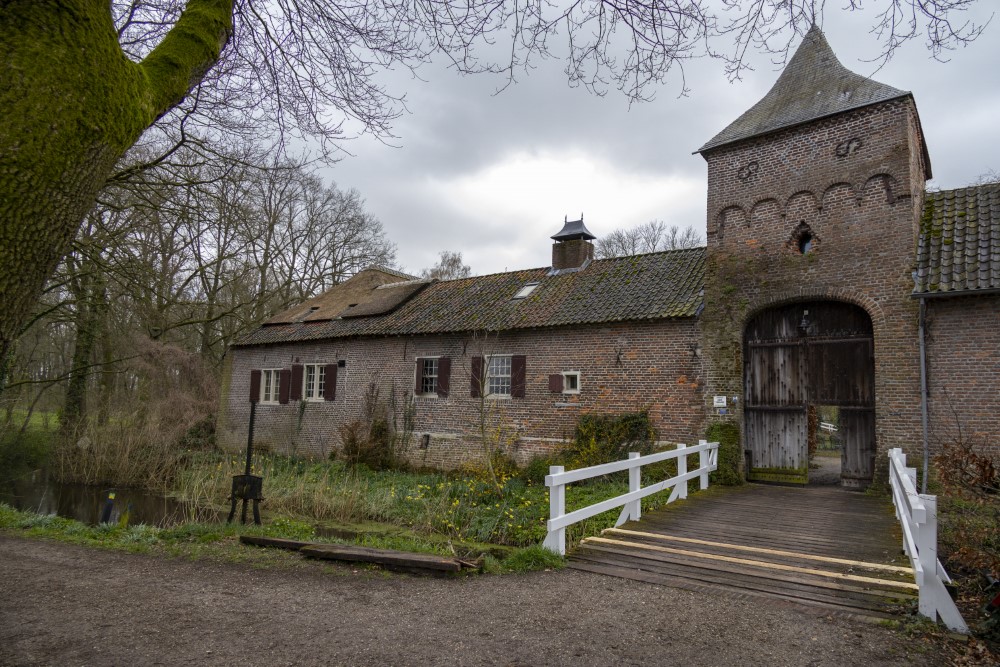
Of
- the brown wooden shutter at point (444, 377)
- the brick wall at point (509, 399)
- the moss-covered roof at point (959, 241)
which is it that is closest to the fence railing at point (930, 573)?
the moss-covered roof at point (959, 241)

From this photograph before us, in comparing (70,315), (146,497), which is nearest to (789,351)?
(70,315)

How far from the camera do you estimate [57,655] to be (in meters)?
4.00

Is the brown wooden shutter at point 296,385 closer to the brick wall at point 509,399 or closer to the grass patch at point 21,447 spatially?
the brick wall at point 509,399

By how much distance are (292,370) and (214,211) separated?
1206cm

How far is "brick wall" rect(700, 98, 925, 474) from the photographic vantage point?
11023mm

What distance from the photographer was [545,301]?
54.1 ft

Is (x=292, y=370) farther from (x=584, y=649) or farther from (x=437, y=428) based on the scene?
(x=584, y=649)

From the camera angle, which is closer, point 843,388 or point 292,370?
point 843,388

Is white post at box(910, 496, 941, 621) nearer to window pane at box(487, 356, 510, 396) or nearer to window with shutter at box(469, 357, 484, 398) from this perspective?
window pane at box(487, 356, 510, 396)

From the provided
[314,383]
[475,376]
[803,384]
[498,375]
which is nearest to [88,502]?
[314,383]

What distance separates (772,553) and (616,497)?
2.19 metres

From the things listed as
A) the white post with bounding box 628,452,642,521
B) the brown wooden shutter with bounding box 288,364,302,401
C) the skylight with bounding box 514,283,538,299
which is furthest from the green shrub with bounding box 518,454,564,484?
the brown wooden shutter with bounding box 288,364,302,401

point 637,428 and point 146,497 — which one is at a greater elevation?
point 637,428

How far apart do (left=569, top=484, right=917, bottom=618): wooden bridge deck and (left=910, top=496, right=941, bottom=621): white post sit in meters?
0.18
